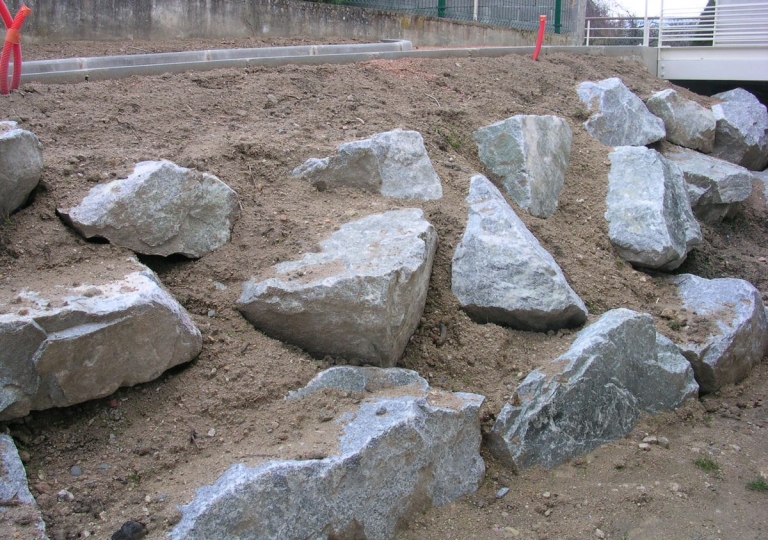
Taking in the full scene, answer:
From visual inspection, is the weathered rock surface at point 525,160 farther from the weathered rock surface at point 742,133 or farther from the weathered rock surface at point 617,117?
the weathered rock surface at point 742,133

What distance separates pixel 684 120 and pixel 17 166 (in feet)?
A: 24.3

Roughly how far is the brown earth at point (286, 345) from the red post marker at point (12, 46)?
11cm

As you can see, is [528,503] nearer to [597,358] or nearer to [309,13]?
[597,358]

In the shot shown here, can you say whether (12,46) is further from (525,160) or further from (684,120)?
(684,120)

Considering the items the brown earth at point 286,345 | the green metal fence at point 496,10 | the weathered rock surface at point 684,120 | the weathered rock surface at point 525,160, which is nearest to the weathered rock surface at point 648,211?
the brown earth at point 286,345

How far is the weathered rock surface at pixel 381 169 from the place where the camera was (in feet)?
15.7

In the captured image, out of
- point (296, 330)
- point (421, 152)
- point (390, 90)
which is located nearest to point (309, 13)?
point (390, 90)

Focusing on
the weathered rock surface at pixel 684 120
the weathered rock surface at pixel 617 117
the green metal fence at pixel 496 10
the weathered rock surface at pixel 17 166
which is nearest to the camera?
the weathered rock surface at pixel 17 166

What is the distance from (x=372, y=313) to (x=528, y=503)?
1.26 m

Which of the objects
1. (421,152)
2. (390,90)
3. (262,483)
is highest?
(390,90)

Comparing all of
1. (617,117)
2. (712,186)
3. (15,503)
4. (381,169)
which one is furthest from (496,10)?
(15,503)

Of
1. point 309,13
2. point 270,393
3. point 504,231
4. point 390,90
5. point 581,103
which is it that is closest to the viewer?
point 270,393

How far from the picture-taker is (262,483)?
298 centimetres

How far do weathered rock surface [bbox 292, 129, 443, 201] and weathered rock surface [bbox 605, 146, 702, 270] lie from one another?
1694 millimetres
